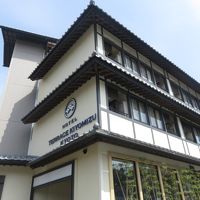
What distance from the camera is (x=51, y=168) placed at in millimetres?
8820

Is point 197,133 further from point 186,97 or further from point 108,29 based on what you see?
point 108,29

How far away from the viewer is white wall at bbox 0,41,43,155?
1200 centimetres


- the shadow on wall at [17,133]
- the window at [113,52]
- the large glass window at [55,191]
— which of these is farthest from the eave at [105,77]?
the large glass window at [55,191]

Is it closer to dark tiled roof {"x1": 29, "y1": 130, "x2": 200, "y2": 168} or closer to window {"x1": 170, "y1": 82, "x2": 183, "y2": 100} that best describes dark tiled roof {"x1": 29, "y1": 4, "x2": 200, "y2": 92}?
window {"x1": 170, "y1": 82, "x2": 183, "y2": 100}

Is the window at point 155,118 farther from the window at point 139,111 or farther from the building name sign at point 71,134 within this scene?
the building name sign at point 71,134

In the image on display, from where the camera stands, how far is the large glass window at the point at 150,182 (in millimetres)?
7595

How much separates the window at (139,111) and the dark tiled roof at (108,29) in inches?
137

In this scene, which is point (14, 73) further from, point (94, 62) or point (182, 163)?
point (182, 163)

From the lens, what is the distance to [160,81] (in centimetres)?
1295

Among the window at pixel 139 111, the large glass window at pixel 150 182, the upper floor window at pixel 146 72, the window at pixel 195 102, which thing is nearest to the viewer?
the large glass window at pixel 150 182

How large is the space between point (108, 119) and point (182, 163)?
4839 mm

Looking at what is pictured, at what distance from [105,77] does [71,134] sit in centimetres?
256

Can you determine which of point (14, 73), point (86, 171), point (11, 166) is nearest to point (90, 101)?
point (86, 171)

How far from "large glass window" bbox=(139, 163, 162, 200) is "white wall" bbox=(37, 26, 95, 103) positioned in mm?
5110
